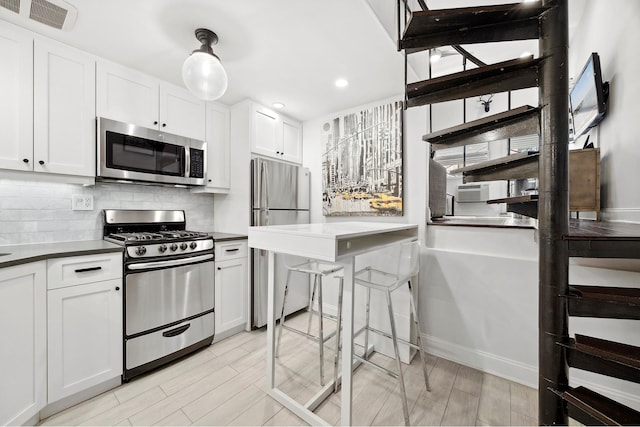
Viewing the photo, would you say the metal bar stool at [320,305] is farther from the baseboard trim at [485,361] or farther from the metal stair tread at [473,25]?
the metal stair tread at [473,25]

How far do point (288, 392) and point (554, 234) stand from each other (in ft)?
5.87

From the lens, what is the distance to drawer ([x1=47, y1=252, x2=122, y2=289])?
1.53m

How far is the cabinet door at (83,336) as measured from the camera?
Result: 1.53 m

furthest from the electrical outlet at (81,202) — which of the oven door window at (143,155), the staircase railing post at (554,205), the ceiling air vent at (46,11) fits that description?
the staircase railing post at (554,205)

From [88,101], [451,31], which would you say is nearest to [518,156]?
[451,31]

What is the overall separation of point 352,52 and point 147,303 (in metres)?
2.42

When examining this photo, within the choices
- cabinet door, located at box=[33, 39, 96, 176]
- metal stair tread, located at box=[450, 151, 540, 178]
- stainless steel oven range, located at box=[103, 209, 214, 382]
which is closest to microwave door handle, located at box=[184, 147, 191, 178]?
stainless steel oven range, located at box=[103, 209, 214, 382]

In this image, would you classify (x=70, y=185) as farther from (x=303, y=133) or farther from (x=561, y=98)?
(x=561, y=98)

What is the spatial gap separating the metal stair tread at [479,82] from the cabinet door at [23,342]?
91.4 inches

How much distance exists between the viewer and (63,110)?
5.98ft

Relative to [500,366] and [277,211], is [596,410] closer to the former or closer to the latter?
[500,366]

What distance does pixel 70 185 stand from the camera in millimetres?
2064

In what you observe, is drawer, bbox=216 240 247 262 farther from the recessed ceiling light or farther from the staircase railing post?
the staircase railing post

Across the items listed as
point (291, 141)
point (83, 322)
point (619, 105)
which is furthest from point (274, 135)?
point (619, 105)
